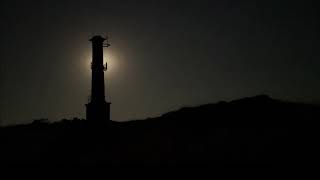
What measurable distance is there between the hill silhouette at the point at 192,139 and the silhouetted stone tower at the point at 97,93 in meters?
1.59

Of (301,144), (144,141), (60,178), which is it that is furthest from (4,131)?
(301,144)

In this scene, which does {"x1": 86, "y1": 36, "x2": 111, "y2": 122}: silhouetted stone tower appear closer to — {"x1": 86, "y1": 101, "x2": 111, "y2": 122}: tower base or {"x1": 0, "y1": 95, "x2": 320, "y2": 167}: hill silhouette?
{"x1": 86, "y1": 101, "x2": 111, "y2": 122}: tower base

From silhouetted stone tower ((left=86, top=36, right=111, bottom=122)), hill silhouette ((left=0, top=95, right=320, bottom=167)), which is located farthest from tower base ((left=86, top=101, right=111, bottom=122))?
hill silhouette ((left=0, top=95, right=320, bottom=167))

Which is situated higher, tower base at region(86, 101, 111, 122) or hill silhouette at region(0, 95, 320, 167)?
tower base at region(86, 101, 111, 122)

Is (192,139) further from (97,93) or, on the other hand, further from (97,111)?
(97,93)

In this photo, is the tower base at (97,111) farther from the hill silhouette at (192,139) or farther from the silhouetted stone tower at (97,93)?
the hill silhouette at (192,139)

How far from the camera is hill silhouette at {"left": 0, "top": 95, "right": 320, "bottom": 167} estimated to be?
2155cm

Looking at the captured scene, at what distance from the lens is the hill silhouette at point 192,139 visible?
21.5 m

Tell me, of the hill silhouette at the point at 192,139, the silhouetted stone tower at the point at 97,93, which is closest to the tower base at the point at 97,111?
the silhouetted stone tower at the point at 97,93

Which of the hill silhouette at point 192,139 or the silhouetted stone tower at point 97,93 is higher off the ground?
the silhouetted stone tower at point 97,93

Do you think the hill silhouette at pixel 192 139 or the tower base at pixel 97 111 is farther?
the tower base at pixel 97 111

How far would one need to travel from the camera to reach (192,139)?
2528cm

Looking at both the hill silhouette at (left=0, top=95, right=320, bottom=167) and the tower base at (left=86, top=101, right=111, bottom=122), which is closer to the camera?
the hill silhouette at (left=0, top=95, right=320, bottom=167)

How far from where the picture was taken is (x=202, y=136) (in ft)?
84.2
